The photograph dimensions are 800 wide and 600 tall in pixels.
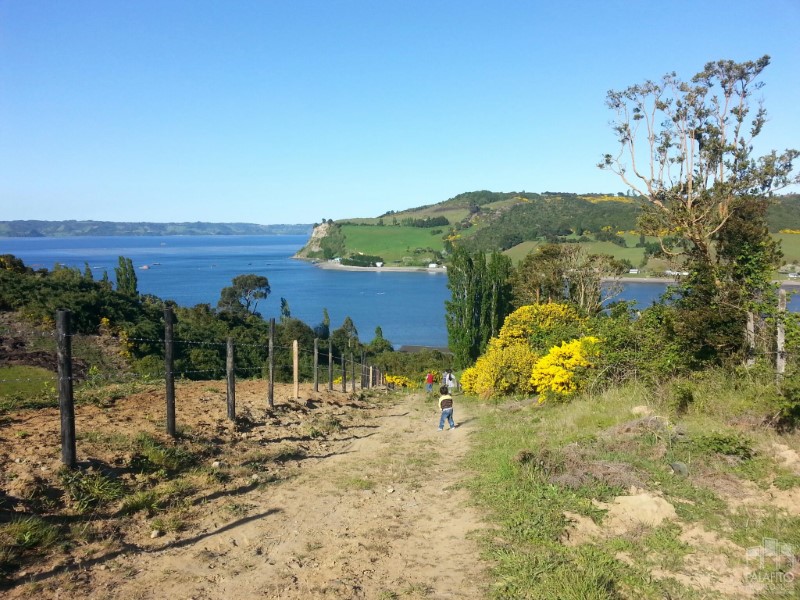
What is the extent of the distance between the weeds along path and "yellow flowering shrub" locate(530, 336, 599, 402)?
24.2 ft

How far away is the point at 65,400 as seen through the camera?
22.3 ft

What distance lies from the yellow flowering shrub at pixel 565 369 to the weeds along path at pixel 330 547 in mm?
7391

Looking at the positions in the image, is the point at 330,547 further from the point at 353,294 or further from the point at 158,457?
the point at 353,294

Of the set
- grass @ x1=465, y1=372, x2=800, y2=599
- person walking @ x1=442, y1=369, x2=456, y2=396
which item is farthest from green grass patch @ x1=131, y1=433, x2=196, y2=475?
person walking @ x1=442, y1=369, x2=456, y2=396

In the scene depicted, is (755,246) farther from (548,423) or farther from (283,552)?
(283,552)

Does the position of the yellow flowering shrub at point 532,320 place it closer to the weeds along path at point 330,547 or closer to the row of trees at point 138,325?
the row of trees at point 138,325

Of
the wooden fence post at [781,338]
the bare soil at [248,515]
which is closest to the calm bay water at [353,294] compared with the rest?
the wooden fence post at [781,338]

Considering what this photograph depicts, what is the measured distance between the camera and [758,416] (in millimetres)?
8555

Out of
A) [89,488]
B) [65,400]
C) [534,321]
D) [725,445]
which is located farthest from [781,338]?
[534,321]

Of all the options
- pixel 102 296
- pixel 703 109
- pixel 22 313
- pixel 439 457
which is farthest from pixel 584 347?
pixel 102 296

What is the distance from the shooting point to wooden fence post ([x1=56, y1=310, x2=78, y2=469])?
6.73 metres

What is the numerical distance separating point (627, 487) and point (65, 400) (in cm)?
642

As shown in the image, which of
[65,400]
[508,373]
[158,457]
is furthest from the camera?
[508,373]

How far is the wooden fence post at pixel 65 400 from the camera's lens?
673 cm
